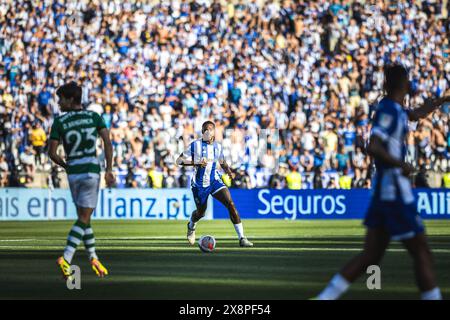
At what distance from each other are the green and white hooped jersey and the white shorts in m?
0.10

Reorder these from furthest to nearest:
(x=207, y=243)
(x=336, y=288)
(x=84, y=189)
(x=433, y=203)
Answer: (x=433, y=203) < (x=207, y=243) < (x=84, y=189) < (x=336, y=288)

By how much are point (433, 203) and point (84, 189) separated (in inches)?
956

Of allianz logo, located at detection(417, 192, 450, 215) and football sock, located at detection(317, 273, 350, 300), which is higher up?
football sock, located at detection(317, 273, 350, 300)

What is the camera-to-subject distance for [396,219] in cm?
1042

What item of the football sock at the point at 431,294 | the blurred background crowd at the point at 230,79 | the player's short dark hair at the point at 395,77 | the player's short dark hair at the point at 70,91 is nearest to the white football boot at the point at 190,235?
the player's short dark hair at the point at 70,91

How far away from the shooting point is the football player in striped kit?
2302 centimetres

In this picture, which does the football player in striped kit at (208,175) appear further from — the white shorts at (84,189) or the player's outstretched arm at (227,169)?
the white shorts at (84,189)

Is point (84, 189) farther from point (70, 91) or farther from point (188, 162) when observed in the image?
point (188, 162)

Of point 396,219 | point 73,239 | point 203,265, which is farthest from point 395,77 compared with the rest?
point 203,265

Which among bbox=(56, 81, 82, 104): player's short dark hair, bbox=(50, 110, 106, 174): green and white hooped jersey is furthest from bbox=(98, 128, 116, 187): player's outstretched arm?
bbox=(56, 81, 82, 104): player's short dark hair

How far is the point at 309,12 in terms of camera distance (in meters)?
44.3

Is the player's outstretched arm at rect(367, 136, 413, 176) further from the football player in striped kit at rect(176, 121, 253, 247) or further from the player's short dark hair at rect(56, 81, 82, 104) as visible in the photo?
the football player in striped kit at rect(176, 121, 253, 247)

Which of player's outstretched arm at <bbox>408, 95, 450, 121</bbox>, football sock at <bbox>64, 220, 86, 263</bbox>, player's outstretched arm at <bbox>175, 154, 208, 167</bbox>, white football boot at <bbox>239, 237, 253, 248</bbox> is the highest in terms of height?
player's outstretched arm at <bbox>408, 95, 450, 121</bbox>
